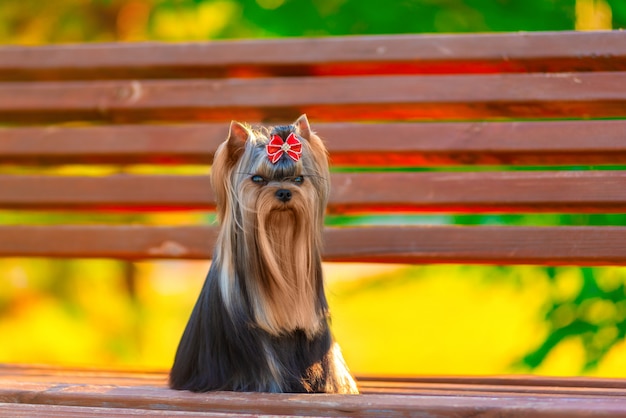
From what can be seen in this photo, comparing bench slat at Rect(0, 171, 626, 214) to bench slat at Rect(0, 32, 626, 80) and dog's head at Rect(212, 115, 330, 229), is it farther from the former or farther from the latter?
dog's head at Rect(212, 115, 330, 229)

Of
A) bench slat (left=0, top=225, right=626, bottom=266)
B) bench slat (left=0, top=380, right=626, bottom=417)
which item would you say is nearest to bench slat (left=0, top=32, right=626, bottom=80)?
bench slat (left=0, top=225, right=626, bottom=266)

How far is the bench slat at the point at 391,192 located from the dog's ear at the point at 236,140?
2.98ft

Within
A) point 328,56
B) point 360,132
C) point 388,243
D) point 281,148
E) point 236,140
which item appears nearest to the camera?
point 281,148

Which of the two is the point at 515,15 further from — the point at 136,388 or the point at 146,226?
the point at 136,388

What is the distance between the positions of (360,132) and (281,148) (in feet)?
3.62

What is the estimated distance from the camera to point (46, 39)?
18.1ft

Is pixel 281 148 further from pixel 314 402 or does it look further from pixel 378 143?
pixel 378 143

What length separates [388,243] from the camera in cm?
319

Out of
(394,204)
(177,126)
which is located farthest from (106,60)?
(394,204)

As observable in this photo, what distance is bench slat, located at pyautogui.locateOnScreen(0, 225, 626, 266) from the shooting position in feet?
9.99

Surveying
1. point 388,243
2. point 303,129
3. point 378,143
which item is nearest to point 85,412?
→ point 303,129

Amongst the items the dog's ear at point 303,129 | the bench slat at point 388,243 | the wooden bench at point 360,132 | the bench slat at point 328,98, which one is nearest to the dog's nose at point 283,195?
the dog's ear at point 303,129

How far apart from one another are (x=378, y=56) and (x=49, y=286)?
130 inches

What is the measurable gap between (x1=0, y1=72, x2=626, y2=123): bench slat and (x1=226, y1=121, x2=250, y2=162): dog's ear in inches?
40.6
